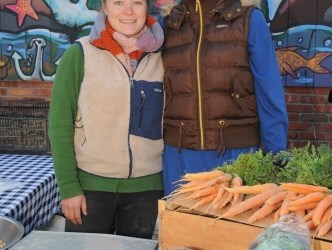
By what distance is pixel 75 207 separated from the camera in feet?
8.64

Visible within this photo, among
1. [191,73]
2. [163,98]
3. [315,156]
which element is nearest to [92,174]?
[163,98]

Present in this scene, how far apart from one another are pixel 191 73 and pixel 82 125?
2.16ft

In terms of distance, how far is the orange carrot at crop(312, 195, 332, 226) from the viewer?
1.78m

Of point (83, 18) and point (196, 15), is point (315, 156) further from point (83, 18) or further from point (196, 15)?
point (83, 18)

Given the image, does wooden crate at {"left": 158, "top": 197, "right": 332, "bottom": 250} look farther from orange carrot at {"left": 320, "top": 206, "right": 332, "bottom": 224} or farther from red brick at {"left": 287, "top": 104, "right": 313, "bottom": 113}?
red brick at {"left": 287, "top": 104, "right": 313, "bottom": 113}

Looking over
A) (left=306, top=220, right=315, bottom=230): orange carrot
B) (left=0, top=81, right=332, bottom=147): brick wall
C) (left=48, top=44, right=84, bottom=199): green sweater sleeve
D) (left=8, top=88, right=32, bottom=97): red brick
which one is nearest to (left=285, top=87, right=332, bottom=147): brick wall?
(left=0, top=81, right=332, bottom=147): brick wall

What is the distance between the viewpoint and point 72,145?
2.66m

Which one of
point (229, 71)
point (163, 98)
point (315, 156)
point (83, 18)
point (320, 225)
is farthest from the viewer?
point (83, 18)

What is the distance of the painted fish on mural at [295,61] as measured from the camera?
495 centimetres

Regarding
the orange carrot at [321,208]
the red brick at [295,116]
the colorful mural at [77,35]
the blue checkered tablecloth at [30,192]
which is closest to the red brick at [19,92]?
the colorful mural at [77,35]

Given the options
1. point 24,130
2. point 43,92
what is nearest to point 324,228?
point 24,130

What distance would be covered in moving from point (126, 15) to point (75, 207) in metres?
1.08

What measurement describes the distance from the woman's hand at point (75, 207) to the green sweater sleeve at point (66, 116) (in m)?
0.03

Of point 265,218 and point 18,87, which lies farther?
point 18,87
